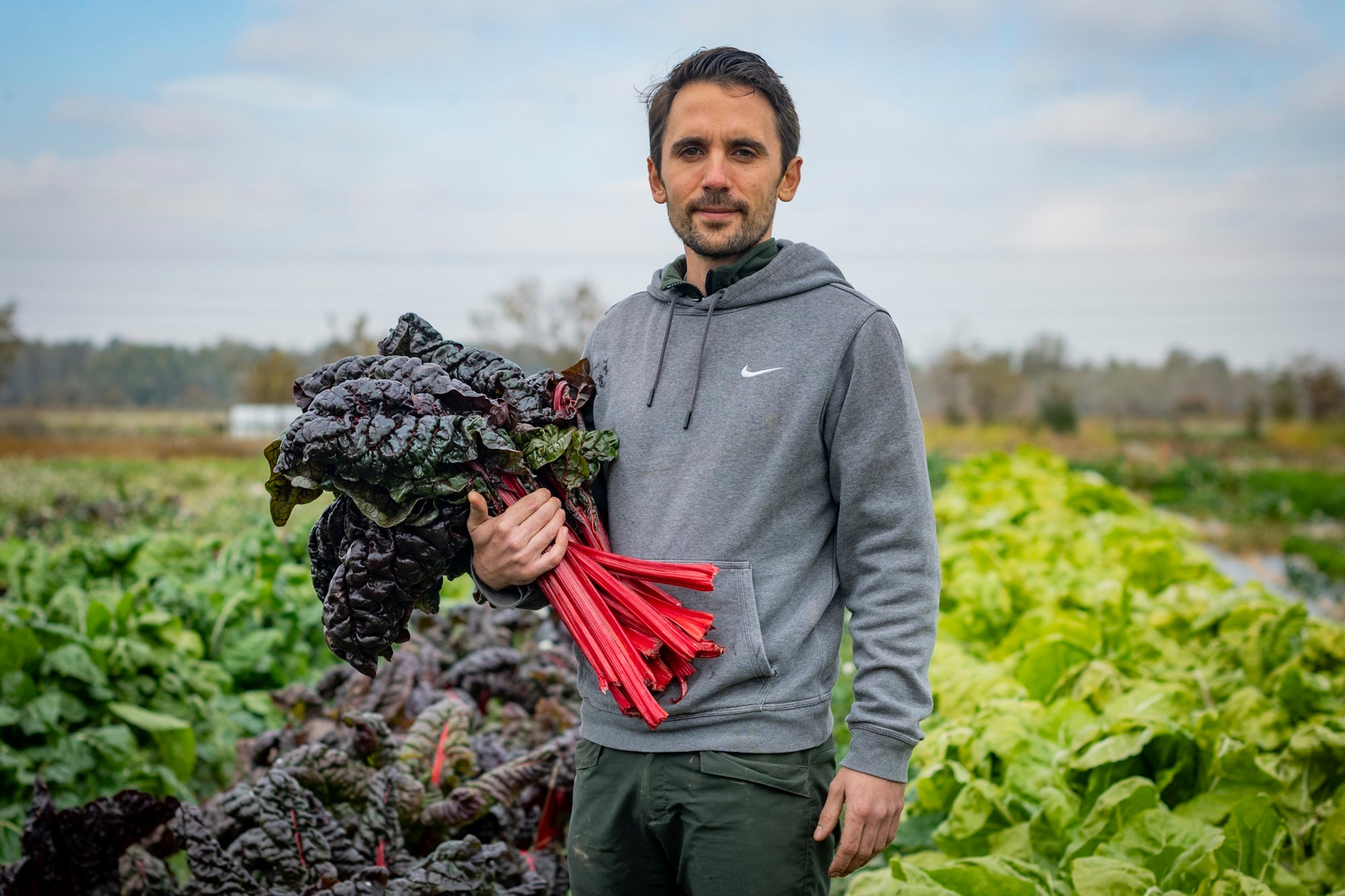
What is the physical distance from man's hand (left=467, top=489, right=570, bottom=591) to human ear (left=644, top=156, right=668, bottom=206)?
761 mm

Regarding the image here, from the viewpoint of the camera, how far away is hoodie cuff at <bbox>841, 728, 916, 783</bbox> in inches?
73.4

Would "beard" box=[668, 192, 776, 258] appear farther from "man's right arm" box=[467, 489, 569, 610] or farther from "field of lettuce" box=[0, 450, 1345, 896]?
"field of lettuce" box=[0, 450, 1345, 896]

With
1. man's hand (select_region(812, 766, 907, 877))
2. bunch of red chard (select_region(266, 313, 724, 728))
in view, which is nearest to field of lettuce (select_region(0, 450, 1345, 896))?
man's hand (select_region(812, 766, 907, 877))

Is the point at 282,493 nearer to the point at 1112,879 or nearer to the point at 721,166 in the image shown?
the point at 721,166

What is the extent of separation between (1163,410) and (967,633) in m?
38.2

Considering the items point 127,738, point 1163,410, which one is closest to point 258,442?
point 127,738

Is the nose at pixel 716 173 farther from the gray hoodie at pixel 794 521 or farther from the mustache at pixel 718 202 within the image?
the gray hoodie at pixel 794 521

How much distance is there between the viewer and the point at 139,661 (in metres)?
3.85

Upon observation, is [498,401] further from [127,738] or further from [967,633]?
[967,633]

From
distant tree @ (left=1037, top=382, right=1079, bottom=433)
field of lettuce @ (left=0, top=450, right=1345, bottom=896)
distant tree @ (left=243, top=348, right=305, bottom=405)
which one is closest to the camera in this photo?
field of lettuce @ (left=0, top=450, right=1345, bottom=896)

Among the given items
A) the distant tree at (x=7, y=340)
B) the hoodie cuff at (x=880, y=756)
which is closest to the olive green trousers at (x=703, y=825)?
the hoodie cuff at (x=880, y=756)

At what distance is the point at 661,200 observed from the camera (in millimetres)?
2225

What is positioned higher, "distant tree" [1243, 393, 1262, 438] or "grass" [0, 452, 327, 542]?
"distant tree" [1243, 393, 1262, 438]

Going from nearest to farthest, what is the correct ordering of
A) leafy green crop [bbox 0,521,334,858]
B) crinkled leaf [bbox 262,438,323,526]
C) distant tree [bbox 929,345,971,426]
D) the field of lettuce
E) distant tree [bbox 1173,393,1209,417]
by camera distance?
crinkled leaf [bbox 262,438,323,526]
the field of lettuce
leafy green crop [bbox 0,521,334,858]
distant tree [bbox 1173,393,1209,417]
distant tree [bbox 929,345,971,426]
